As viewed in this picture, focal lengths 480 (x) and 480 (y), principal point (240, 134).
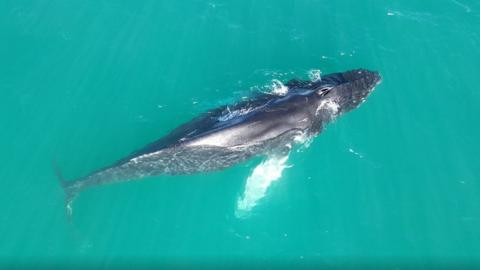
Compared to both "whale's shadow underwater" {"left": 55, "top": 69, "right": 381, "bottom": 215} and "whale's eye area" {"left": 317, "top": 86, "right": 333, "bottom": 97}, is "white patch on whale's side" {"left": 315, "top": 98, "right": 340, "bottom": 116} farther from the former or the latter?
"whale's eye area" {"left": 317, "top": 86, "right": 333, "bottom": 97}

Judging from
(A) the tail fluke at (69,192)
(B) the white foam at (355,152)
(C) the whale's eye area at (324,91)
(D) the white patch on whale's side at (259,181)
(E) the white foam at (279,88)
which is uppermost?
(A) the tail fluke at (69,192)

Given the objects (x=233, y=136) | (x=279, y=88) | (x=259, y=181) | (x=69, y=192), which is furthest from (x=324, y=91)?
(x=69, y=192)

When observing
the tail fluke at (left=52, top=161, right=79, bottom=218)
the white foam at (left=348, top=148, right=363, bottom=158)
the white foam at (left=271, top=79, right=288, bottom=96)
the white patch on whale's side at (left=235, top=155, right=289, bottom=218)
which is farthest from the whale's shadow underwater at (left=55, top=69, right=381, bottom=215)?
the white foam at (left=348, top=148, right=363, bottom=158)

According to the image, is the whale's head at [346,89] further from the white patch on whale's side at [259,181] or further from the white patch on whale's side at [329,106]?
the white patch on whale's side at [259,181]

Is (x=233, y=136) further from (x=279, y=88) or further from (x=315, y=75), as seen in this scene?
(x=315, y=75)

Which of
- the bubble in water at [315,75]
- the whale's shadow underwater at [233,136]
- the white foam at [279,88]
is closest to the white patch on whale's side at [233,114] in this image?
the whale's shadow underwater at [233,136]

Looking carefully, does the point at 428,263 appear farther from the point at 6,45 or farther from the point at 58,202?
the point at 6,45
